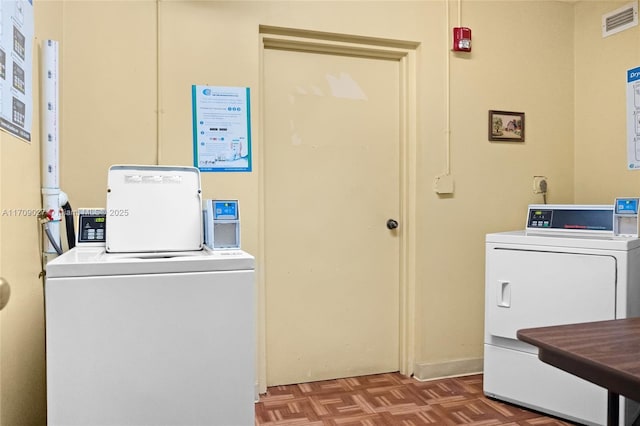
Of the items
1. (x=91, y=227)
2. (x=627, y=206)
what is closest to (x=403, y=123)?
(x=627, y=206)

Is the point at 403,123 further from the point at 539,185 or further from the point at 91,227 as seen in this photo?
the point at 91,227

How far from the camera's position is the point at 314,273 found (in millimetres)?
2820

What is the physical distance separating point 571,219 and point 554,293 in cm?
47

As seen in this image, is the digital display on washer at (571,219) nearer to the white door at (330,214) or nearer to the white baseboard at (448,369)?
the white door at (330,214)

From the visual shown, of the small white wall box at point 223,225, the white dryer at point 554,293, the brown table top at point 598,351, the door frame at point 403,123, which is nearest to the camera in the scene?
the brown table top at point 598,351

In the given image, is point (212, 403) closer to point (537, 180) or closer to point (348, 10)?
point (348, 10)

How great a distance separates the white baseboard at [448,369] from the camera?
2869mm

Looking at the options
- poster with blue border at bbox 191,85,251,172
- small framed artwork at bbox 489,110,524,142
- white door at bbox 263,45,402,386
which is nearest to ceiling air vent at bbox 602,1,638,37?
small framed artwork at bbox 489,110,524,142

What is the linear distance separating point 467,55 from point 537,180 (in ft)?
3.11

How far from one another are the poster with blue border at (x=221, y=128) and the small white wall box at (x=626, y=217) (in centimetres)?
191

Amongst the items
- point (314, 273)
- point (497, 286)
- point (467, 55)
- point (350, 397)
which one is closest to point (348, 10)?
point (467, 55)

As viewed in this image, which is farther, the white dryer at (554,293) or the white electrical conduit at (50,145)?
the white dryer at (554,293)

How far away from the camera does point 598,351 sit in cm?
118

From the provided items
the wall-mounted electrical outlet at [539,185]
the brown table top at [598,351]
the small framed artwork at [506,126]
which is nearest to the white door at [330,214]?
the small framed artwork at [506,126]
